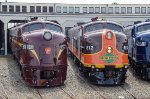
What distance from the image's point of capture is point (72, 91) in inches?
568

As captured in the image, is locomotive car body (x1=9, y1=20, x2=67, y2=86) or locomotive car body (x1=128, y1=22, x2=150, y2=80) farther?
locomotive car body (x1=128, y1=22, x2=150, y2=80)

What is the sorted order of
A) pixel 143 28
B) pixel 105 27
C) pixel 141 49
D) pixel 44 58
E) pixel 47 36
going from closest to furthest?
pixel 44 58, pixel 47 36, pixel 141 49, pixel 105 27, pixel 143 28

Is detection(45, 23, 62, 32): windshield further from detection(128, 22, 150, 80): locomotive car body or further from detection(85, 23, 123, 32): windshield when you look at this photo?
detection(128, 22, 150, 80): locomotive car body

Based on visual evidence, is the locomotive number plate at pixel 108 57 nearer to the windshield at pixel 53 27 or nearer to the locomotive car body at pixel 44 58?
the locomotive car body at pixel 44 58

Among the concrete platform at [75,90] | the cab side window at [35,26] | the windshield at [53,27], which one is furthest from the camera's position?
the windshield at [53,27]

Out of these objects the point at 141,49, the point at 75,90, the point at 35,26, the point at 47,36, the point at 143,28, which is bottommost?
the point at 75,90

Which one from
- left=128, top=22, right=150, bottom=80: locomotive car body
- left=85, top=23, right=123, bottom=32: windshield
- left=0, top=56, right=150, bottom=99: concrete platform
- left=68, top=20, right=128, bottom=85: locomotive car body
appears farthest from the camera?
left=85, top=23, right=123, bottom=32: windshield

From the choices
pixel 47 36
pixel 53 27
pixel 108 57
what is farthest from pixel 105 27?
pixel 47 36

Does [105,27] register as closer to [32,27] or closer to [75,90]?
[32,27]

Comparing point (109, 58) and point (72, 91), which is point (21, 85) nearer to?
point (72, 91)

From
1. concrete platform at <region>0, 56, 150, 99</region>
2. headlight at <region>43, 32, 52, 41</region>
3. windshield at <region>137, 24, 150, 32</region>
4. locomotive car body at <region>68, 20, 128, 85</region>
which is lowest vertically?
concrete platform at <region>0, 56, 150, 99</region>

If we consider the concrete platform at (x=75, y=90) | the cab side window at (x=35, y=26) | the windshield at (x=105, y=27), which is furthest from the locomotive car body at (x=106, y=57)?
the cab side window at (x=35, y=26)

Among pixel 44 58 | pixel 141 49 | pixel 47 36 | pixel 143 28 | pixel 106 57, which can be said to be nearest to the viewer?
pixel 44 58

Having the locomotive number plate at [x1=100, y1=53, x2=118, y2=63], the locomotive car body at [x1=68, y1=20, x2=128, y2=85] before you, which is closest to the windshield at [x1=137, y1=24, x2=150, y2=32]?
the locomotive car body at [x1=68, y1=20, x2=128, y2=85]
